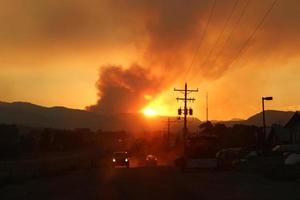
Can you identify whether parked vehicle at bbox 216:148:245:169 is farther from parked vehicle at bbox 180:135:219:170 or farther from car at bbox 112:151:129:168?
car at bbox 112:151:129:168

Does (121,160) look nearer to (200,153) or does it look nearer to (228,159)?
(228,159)

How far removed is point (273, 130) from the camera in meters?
112

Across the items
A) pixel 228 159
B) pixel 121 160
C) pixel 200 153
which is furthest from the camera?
pixel 121 160

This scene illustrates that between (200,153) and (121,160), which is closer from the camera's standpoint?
(200,153)

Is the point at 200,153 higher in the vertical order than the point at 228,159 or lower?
higher

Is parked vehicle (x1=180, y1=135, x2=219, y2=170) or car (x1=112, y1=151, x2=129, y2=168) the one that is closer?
parked vehicle (x1=180, y1=135, x2=219, y2=170)

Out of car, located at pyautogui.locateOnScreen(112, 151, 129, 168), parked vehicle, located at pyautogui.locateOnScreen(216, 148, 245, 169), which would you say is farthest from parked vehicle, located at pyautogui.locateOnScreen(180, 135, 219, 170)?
car, located at pyautogui.locateOnScreen(112, 151, 129, 168)

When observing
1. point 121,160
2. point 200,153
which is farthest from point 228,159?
point 121,160

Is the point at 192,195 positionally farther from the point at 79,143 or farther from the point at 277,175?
the point at 79,143

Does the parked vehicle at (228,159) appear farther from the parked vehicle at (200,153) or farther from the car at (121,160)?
the car at (121,160)

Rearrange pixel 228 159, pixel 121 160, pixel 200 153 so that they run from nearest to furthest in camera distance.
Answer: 1. pixel 200 153
2. pixel 228 159
3. pixel 121 160

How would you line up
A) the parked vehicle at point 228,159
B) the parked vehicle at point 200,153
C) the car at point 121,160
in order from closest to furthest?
the parked vehicle at point 200,153 < the parked vehicle at point 228,159 < the car at point 121,160

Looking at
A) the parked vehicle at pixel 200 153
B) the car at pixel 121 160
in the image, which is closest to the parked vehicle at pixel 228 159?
the parked vehicle at pixel 200 153

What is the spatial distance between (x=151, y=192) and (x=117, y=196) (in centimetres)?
223
